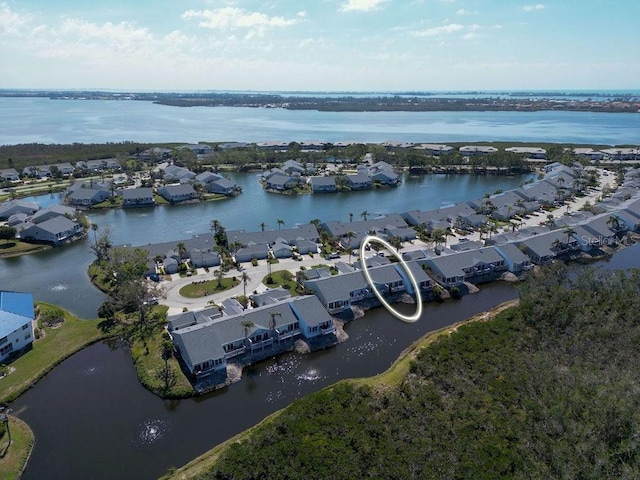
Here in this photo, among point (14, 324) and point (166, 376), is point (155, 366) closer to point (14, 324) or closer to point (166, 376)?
point (166, 376)

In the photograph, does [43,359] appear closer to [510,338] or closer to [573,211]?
[510,338]

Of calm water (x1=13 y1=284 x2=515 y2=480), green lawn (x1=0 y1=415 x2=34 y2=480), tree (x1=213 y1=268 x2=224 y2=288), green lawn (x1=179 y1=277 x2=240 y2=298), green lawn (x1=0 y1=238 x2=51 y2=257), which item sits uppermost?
tree (x1=213 y1=268 x2=224 y2=288)

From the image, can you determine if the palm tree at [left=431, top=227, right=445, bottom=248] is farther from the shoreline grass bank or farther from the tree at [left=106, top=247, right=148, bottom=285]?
the tree at [left=106, top=247, right=148, bottom=285]

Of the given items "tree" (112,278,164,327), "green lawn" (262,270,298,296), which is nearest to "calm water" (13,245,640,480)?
"tree" (112,278,164,327)

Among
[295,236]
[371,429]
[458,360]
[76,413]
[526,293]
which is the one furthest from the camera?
[295,236]

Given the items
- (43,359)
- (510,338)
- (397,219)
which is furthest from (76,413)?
(397,219)

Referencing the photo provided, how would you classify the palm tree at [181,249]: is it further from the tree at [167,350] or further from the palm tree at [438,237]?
the palm tree at [438,237]
